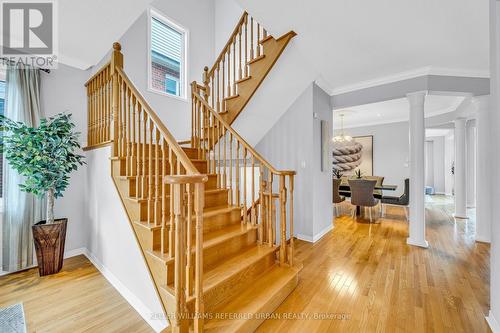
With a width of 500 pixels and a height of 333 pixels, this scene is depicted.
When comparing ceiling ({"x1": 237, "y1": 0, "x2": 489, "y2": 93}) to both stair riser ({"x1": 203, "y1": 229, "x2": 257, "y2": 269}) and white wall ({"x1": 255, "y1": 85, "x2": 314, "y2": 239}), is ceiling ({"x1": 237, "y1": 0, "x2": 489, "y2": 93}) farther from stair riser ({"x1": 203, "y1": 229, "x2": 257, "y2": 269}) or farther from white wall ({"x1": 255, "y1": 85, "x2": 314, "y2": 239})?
stair riser ({"x1": 203, "y1": 229, "x2": 257, "y2": 269})

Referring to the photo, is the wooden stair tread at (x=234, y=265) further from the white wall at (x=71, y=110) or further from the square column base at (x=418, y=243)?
the square column base at (x=418, y=243)

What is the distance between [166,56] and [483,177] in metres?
6.35

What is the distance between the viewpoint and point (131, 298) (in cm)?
200

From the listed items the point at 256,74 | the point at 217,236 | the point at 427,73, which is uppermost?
the point at 427,73

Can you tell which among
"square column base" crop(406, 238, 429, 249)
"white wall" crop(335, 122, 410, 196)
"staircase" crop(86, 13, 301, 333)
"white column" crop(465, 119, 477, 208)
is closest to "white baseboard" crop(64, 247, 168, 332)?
"staircase" crop(86, 13, 301, 333)

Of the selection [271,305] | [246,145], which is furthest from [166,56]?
[271,305]

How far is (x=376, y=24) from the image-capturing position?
7.88 ft

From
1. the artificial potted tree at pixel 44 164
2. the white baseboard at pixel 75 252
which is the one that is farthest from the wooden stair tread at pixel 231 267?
the white baseboard at pixel 75 252

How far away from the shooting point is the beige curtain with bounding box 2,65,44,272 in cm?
249

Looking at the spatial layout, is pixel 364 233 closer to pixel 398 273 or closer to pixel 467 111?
pixel 398 273

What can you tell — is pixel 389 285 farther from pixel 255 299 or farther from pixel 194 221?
pixel 194 221

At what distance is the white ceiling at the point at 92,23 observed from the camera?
219 centimetres

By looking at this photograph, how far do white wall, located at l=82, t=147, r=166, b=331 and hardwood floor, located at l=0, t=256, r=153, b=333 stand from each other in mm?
88
